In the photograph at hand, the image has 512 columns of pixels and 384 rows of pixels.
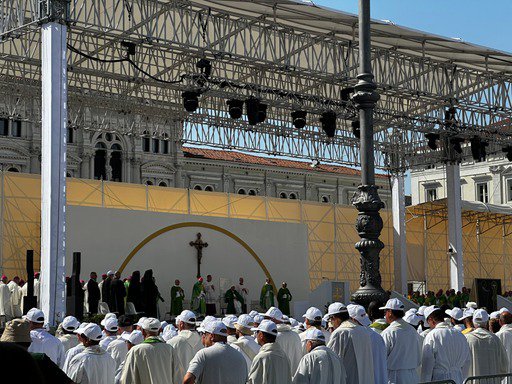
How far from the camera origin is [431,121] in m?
37.9

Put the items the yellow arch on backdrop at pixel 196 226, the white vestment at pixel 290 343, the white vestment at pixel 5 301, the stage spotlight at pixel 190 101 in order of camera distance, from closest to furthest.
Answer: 1. the white vestment at pixel 290 343
2. the stage spotlight at pixel 190 101
3. the white vestment at pixel 5 301
4. the yellow arch on backdrop at pixel 196 226

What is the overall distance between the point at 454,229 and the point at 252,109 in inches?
692

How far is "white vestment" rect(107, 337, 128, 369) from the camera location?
472 inches

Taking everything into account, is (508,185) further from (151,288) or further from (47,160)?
(47,160)

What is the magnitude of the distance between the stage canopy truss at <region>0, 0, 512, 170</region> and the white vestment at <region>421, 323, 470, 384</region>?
1582 centimetres

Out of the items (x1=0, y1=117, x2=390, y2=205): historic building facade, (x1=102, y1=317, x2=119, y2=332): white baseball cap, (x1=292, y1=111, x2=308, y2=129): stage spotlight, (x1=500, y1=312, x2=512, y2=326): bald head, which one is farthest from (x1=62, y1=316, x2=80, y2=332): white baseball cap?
(x1=0, y1=117, x2=390, y2=205): historic building facade

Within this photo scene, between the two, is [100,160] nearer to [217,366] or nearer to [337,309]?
[337,309]

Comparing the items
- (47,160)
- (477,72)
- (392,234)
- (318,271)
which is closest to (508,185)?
(392,234)

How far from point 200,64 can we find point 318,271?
74.9 ft

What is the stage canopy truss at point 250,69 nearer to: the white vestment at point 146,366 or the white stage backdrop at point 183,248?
the white stage backdrop at point 183,248

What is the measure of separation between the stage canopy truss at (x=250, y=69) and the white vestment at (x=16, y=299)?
6772mm

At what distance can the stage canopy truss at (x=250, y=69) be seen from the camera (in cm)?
2909

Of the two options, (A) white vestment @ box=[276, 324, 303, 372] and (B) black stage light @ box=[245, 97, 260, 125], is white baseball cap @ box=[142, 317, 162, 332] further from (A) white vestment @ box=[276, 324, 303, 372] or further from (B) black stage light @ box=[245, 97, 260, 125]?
(B) black stage light @ box=[245, 97, 260, 125]

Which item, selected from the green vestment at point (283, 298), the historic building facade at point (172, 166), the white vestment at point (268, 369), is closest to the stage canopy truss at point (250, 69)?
the green vestment at point (283, 298)
